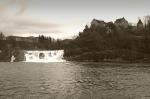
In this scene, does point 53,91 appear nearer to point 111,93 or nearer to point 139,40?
point 111,93

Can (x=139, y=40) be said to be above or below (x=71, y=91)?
above

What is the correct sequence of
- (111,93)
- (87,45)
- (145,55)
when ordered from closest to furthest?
(111,93) < (145,55) < (87,45)

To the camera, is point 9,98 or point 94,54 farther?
point 94,54

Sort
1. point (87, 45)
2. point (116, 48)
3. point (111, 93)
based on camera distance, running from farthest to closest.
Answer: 1. point (87, 45)
2. point (116, 48)
3. point (111, 93)

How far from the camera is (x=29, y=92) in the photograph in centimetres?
4138

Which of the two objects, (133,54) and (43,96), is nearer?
(43,96)

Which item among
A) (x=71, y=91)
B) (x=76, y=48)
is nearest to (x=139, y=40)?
(x=76, y=48)

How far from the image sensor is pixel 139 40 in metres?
184

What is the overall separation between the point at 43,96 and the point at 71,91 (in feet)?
19.2

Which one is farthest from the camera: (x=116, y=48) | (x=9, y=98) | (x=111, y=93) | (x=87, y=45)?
(x=87, y=45)

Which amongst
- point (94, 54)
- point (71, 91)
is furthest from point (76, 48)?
point (71, 91)

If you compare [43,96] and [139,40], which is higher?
[139,40]

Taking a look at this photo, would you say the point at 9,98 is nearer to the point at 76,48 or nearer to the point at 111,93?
the point at 111,93

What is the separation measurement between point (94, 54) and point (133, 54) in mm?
22136
